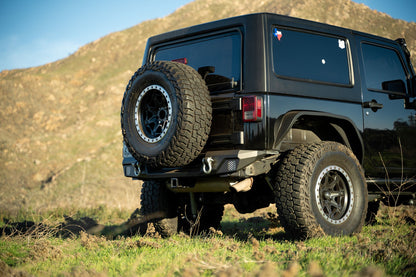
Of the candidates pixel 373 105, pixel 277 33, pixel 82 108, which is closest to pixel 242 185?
pixel 277 33

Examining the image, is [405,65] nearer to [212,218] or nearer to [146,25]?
[212,218]

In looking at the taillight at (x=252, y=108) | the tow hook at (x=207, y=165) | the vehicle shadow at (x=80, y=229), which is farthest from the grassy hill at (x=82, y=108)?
the taillight at (x=252, y=108)

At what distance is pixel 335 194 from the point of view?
440 centimetres

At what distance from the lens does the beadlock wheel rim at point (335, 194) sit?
4320 mm

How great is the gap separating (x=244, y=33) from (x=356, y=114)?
1.60 m

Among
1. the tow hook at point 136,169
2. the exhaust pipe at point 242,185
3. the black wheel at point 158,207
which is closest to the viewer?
the exhaust pipe at point 242,185

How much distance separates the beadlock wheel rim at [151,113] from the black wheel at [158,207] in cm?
96

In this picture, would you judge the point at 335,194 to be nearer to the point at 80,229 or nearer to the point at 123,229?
the point at 123,229

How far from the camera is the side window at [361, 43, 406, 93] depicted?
528 centimetres

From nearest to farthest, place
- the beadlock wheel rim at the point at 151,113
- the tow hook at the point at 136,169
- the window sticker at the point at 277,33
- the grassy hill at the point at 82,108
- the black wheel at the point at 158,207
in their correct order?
1. the beadlock wheel rim at the point at 151,113
2. the window sticker at the point at 277,33
3. the tow hook at the point at 136,169
4. the black wheel at the point at 158,207
5. the grassy hill at the point at 82,108

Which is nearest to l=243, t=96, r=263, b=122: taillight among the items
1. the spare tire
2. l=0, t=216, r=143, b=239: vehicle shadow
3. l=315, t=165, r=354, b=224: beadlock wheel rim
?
the spare tire

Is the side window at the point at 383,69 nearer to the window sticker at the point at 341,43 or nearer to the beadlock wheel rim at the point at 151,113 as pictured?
the window sticker at the point at 341,43

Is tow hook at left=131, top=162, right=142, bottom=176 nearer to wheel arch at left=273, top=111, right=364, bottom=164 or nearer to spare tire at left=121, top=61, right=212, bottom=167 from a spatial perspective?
spare tire at left=121, top=61, right=212, bottom=167

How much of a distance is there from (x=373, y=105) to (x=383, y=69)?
0.79 metres
